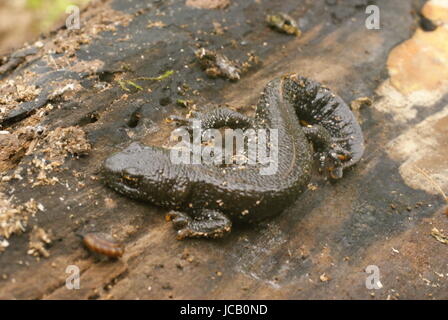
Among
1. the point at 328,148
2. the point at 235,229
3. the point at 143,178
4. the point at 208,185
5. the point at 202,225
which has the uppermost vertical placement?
the point at 143,178

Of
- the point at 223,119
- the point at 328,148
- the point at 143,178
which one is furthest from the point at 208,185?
the point at 328,148

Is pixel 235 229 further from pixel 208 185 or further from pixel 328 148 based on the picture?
pixel 328 148

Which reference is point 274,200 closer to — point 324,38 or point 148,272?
point 148,272

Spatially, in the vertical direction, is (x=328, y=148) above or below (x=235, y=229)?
below

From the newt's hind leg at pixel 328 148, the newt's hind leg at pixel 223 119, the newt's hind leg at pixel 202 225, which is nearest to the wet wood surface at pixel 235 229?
the newt's hind leg at pixel 202 225

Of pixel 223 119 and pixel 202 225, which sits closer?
pixel 202 225

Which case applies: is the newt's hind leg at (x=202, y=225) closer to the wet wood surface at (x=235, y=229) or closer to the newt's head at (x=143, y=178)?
the wet wood surface at (x=235, y=229)

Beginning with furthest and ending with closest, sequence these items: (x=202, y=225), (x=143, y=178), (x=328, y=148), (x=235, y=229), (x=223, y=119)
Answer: (x=328, y=148), (x=223, y=119), (x=235, y=229), (x=143, y=178), (x=202, y=225)
